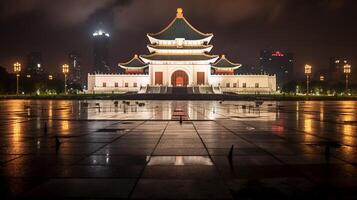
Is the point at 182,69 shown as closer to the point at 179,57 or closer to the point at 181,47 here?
the point at 179,57

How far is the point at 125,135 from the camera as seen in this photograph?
60.0ft

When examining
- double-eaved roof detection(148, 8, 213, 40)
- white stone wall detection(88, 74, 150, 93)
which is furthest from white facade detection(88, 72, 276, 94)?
double-eaved roof detection(148, 8, 213, 40)

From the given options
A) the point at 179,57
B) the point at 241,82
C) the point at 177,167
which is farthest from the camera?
the point at 241,82

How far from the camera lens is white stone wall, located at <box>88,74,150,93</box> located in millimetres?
103312

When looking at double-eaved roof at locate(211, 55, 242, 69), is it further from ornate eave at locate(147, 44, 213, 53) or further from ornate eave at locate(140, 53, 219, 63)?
ornate eave at locate(147, 44, 213, 53)

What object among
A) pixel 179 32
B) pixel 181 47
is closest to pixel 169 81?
pixel 181 47

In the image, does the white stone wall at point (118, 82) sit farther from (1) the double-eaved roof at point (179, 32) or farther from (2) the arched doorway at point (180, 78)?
(1) the double-eaved roof at point (179, 32)

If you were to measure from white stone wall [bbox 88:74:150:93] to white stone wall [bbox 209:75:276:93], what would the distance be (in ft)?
59.1

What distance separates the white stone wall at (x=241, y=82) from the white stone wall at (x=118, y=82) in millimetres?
18027

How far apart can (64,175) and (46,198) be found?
1981 millimetres

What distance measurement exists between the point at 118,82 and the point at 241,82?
31.8 meters

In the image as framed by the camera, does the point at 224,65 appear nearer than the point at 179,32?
No

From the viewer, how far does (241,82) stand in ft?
341

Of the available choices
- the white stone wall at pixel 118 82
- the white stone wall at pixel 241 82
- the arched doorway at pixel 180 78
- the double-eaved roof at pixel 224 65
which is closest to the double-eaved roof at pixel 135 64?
the white stone wall at pixel 118 82
